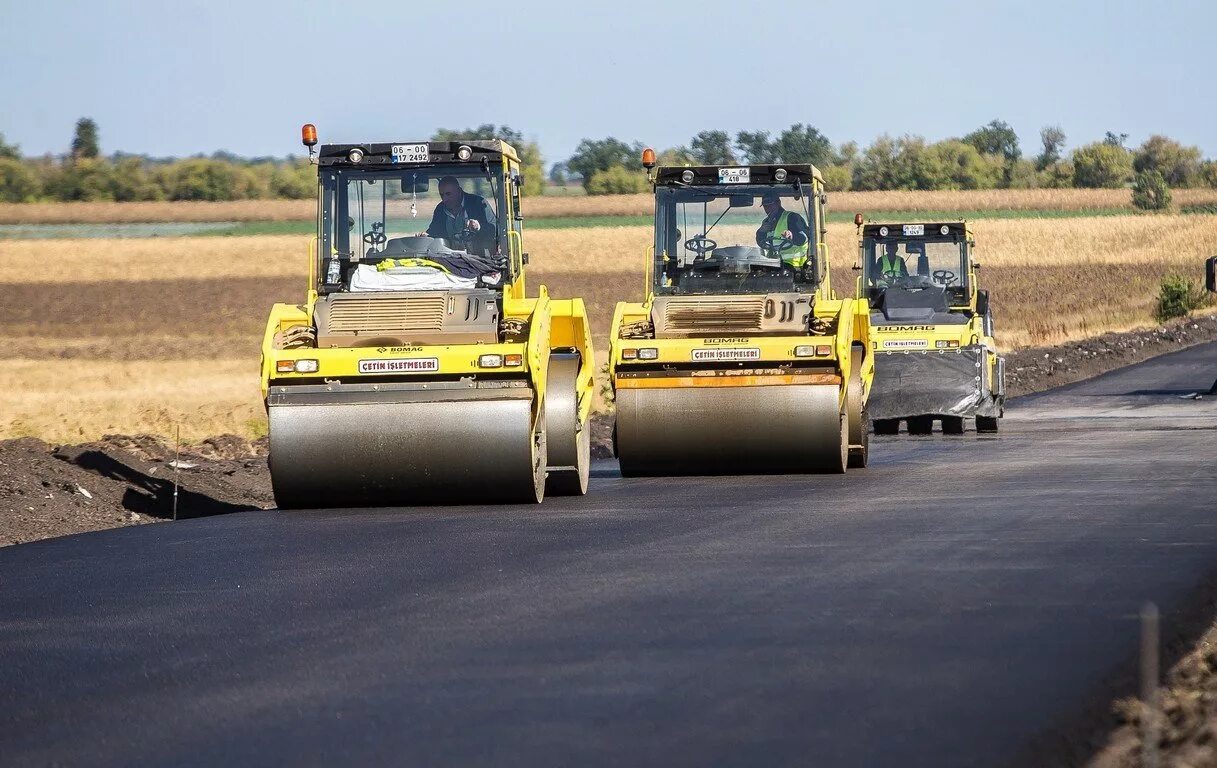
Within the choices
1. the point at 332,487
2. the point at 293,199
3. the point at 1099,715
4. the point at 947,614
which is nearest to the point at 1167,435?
the point at 332,487

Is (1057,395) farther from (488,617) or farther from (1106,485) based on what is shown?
(488,617)

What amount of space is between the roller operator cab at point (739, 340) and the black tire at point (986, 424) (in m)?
7.09

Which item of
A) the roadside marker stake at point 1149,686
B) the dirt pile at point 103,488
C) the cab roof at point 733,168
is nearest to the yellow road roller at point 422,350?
the dirt pile at point 103,488

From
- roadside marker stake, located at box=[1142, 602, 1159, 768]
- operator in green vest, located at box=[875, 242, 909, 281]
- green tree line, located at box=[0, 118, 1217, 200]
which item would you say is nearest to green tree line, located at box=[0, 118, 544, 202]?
green tree line, located at box=[0, 118, 1217, 200]

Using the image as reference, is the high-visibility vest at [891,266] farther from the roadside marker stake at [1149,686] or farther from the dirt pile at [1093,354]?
the roadside marker stake at [1149,686]

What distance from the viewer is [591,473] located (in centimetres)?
1888

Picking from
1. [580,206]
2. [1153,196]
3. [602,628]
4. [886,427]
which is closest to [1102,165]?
[1153,196]

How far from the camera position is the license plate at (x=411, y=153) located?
15.0m

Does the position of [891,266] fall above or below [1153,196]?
below

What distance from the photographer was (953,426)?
25.5 meters

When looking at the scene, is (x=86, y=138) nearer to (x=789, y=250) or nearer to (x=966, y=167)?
(x=966, y=167)

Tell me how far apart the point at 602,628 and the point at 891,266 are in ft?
60.8

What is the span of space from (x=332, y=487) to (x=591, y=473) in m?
5.17

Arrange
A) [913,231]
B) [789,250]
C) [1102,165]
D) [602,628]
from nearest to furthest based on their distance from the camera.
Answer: [602,628] < [789,250] < [913,231] < [1102,165]
